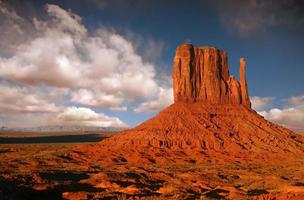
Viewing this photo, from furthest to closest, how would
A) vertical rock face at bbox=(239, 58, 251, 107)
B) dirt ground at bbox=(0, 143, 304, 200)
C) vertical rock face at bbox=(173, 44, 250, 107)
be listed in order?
vertical rock face at bbox=(239, 58, 251, 107)
vertical rock face at bbox=(173, 44, 250, 107)
dirt ground at bbox=(0, 143, 304, 200)

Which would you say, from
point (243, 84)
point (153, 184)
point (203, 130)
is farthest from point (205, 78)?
point (153, 184)

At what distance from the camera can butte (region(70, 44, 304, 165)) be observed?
234ft

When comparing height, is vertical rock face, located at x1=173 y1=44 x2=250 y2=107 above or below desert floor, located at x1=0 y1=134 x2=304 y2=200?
above

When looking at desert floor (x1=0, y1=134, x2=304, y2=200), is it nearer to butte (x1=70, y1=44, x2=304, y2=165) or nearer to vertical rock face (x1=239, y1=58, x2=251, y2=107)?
butte (x1=70, y1=44, x2=304, y2=165)

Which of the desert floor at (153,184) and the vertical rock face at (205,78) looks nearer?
the desert floor at (153,184)

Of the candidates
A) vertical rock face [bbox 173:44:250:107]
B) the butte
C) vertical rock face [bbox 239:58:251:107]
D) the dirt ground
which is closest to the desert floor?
the dirt ground

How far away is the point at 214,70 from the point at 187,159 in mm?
37835

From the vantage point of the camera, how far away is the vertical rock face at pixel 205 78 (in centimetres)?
9456

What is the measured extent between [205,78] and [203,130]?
2010 cm

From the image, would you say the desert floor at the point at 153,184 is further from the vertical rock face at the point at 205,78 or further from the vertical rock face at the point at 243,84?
the vertical rock face at the point at 243,84

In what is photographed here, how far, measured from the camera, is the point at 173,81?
98.7 meters

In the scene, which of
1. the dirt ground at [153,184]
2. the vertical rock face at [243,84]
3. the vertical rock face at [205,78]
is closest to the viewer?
the dirt ground at [153,184]

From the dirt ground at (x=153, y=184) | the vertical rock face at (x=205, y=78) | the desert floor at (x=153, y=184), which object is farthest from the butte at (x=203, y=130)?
the desert floor at (x=153, y=184)

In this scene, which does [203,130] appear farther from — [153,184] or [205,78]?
[153,184]
